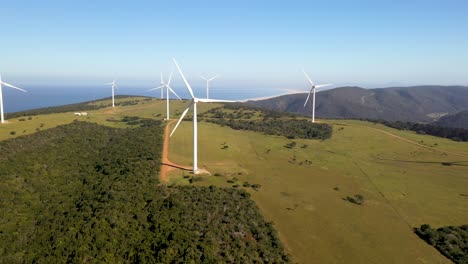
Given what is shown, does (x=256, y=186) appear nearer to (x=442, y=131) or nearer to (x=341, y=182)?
(x=341, y=182)

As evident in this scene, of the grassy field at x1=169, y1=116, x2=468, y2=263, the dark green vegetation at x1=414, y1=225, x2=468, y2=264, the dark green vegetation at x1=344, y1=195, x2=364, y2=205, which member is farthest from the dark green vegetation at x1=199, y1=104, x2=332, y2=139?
the dark green vegetation at x1=414, y1=225, x2=468, y2=264

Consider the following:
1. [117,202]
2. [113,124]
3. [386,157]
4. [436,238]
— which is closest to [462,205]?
[436,238]

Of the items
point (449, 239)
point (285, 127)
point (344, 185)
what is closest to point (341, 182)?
point (344, 185)

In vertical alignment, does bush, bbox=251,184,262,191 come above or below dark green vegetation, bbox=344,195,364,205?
above

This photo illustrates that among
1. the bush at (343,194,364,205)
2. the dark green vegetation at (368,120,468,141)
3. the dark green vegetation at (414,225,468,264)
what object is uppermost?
the dark green vegetation at (368,120,468,141)

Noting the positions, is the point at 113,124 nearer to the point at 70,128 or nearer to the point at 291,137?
the point at 70,128

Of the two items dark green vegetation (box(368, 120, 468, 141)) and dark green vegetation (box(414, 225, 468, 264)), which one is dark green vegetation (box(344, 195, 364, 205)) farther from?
dark green vegetation (box(368, 120, 468, 141))
